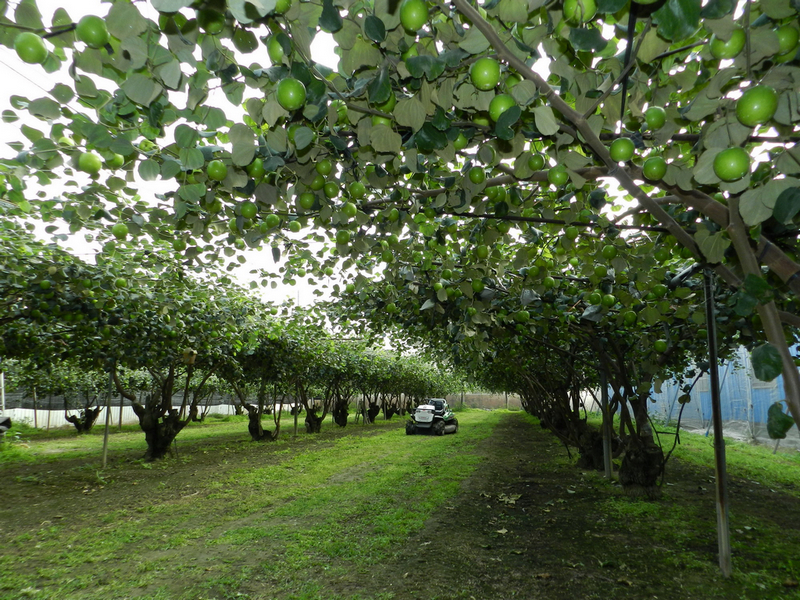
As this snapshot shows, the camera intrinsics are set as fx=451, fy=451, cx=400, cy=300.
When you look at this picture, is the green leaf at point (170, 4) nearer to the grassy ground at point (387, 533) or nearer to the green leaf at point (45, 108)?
the green leaf at point (45, 108)

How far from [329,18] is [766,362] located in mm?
1558

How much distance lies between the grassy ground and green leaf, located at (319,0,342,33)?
430cm

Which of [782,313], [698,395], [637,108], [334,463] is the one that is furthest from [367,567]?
[698,395]

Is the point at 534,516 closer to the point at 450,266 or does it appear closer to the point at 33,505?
the point at 450,266

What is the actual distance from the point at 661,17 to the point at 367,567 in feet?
16.3

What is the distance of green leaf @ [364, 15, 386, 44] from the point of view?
113 centimetres

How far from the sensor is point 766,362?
1346 mm

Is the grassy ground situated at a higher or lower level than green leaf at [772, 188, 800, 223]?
lower

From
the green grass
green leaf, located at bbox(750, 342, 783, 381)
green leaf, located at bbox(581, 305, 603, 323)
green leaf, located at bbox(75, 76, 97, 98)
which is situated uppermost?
green leaf, located at bbox(75, 76, 97, 98)

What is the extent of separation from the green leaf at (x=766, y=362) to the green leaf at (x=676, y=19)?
91 centimetres

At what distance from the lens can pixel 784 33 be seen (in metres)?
1.23

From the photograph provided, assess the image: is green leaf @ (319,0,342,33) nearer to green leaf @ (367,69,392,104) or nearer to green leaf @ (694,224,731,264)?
green leaf @ (367,69,392,104)

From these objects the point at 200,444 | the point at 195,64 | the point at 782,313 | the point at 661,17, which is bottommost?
the point at 200,444

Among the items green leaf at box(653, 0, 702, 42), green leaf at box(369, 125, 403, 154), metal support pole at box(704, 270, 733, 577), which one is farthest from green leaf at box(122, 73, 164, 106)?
metal support pole at box(704, 270, 733, 577)
